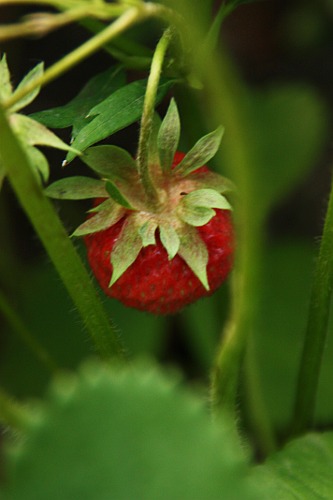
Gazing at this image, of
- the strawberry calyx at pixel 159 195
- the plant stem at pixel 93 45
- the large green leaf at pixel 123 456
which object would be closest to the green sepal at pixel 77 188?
the strawberry calyx at pixel 159 195

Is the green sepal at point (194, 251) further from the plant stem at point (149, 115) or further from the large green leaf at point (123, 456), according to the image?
the large green leaf at point (123, 456)

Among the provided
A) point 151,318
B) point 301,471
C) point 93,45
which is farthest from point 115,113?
point 151,318

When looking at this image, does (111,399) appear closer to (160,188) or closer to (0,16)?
(160,188)

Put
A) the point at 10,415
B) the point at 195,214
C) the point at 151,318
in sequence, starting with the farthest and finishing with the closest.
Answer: the point at 151,318 → the point at 195,214 → the point at 10,415

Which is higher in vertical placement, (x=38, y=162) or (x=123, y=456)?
(x=38, y=162)

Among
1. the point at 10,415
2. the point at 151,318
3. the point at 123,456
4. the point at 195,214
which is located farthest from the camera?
the point at 151,318

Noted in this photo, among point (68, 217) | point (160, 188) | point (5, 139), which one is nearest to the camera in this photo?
point (5, 139)

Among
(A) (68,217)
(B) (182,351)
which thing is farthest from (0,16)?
(B) (182,351)

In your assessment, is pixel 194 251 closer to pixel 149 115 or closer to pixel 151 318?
pixel 149 115
